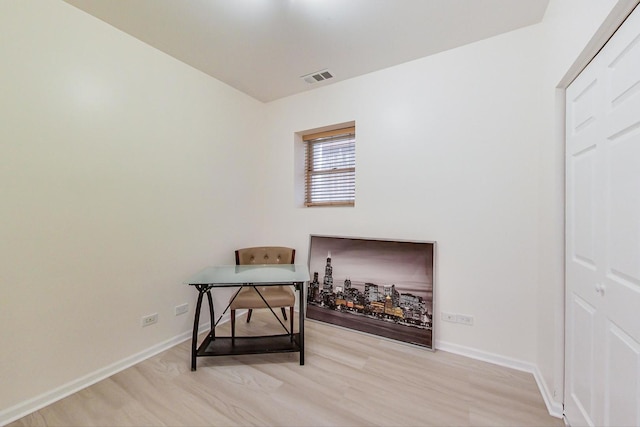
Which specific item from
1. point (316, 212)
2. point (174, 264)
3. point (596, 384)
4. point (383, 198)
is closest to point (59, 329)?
point (174, 264)

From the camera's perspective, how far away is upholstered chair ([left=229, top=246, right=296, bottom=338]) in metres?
2.37

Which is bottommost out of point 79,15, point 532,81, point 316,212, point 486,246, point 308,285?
point 308,285

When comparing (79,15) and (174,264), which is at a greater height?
(79,15)

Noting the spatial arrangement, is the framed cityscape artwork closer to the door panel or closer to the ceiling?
the door panel

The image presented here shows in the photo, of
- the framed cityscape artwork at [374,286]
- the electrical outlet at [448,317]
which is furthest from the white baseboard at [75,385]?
the electrical outlet at [448,317]

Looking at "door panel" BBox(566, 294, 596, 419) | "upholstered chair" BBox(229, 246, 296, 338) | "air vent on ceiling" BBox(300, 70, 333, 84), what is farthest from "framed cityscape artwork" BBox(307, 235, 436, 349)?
"air vent on ceiling" BBox(300, 70, 333, 84)

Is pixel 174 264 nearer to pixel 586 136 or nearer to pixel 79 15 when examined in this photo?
pixel 79 15

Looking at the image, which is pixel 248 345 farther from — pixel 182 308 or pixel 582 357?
pixel 582 357

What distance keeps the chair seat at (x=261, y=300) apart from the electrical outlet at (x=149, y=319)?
701mm

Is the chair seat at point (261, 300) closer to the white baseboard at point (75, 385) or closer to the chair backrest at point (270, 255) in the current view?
the chair backrest at point (270, 255)

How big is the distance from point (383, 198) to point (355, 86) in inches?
52.1

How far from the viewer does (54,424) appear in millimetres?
1527

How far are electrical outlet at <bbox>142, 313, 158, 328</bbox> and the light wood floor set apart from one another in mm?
308

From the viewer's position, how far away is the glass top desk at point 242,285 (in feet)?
6.83
